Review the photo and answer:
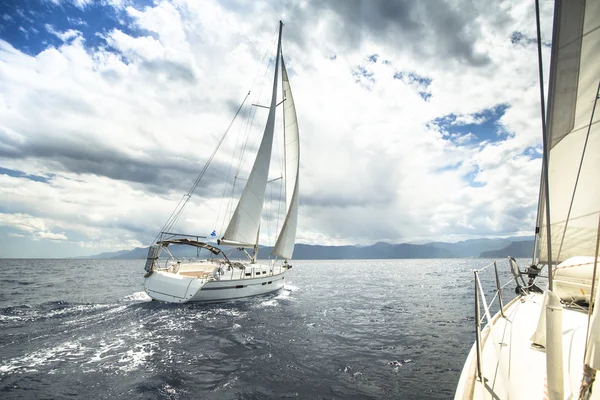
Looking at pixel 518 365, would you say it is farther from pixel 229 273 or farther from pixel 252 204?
pixel 252 204

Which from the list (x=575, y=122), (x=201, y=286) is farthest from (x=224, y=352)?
(x=575, y=122)

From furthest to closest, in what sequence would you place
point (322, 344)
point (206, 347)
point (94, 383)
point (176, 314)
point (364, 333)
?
point (176, 314) < point (364, 333) < point (322, 344) < point (206, 347) < point (94, 383)

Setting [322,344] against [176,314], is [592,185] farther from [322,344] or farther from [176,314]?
[176,314]

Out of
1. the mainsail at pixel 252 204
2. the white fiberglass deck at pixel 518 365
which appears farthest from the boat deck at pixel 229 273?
the white fiberglass deck at pixel 518 365

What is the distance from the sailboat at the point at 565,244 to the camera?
357 cm

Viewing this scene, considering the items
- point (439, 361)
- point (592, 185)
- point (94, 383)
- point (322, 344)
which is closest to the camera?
point (592, 185)

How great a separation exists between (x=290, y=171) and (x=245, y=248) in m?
9.09

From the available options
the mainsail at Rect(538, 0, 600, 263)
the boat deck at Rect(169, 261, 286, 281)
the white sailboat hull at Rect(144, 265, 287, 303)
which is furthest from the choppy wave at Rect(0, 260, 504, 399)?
the mainsail at Rect(538, 0, 600, 263)

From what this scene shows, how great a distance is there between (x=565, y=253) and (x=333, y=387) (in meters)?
7.04

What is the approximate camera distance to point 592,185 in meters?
6.31

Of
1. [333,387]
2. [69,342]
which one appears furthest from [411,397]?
[69,342]

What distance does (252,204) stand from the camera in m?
23.4

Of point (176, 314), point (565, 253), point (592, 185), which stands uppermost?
point (592, 185)

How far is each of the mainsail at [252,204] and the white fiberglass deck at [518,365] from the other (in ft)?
63.6
